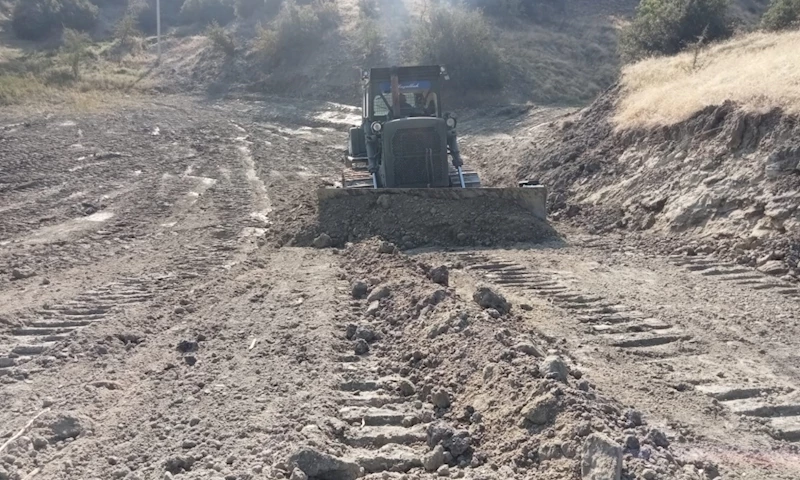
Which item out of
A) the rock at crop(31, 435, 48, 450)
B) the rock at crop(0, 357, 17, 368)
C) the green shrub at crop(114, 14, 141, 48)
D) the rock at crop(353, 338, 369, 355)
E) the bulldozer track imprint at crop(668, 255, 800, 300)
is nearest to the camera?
the rock at crop(31, 435, 48, 450)

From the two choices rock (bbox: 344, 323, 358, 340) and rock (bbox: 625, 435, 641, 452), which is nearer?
rock (bbox: 625, 435, 641, 452)

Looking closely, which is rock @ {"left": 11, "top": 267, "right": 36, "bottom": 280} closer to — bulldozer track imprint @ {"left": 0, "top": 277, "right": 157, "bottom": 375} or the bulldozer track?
bulldozer track imprint @ {"left": 0, "top": 277, "right": 157, "bottom": 375}

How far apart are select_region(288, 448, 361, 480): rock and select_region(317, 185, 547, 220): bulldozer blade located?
26.2 feet

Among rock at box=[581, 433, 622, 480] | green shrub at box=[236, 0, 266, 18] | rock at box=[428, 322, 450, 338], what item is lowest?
rock at box=[428, 322, 450, 338]

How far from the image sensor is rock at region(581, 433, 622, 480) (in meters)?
3.85

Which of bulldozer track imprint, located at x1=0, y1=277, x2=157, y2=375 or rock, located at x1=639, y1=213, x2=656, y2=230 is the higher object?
bulldozer track imprint, located at x1=0, y1=277, x2=157, y2=375

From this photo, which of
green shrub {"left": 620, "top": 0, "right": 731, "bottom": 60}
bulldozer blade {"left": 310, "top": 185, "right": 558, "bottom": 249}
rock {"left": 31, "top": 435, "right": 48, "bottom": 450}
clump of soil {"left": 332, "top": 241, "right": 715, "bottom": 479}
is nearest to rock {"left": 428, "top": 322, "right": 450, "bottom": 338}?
clump of soil {"left": 332, "top": 241, "right": 715, "bottom": 479}

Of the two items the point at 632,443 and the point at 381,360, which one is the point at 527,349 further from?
the point at 632,443

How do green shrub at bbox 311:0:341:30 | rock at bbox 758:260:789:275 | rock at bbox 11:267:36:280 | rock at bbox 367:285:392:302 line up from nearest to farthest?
rock at bbox 367:285:392:302
rock at bbox 758:260:789:275
rock at bbox 11:267:36:280
green shrub at bbox 311:0:341:30

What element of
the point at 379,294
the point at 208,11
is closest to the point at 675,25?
the point at 379,294

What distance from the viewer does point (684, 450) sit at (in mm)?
4621

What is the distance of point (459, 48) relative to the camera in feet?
119

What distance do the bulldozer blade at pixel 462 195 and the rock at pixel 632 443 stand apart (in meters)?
8.02

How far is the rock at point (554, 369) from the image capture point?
509 cm
